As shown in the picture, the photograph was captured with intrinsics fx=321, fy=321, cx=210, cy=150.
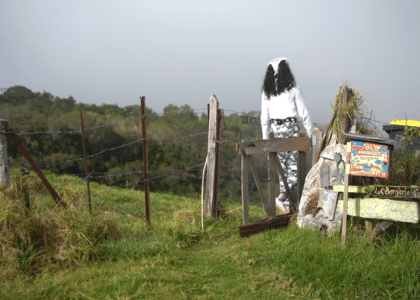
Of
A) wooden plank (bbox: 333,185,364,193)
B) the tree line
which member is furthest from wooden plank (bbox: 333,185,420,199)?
the tree line

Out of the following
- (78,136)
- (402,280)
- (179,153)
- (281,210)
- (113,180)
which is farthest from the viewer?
(179,153)

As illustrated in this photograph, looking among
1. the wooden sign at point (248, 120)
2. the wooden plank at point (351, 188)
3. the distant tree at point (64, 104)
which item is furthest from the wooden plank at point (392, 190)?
the distant tree at point (64, 104)

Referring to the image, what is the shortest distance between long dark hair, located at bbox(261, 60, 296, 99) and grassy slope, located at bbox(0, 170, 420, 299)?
2.89 m

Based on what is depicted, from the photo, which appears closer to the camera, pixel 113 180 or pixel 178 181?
pixel 113 180

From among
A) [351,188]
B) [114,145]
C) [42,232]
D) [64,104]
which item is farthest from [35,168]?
[64,104]

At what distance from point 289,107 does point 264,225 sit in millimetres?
2552

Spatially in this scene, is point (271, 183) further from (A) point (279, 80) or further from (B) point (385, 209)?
(A) point (279, 80)

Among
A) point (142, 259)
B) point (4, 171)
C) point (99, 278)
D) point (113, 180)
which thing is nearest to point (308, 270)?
point (142, 259)

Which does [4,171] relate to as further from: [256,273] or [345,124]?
[345,124]

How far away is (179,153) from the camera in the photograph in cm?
1747

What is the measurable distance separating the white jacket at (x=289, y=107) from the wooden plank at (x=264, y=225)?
1.84m

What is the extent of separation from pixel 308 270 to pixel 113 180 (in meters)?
12.5

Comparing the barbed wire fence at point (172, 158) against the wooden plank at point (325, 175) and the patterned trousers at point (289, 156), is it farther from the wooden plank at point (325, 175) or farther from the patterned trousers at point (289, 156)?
the wooden plank at point (325, 175)

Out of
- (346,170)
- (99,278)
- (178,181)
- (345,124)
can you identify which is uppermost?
(345,124)
